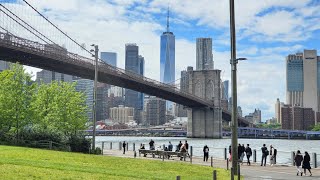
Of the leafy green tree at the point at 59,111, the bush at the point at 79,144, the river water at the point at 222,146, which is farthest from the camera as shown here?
the river water at the point at 222,146

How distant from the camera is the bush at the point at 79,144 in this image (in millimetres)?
38438

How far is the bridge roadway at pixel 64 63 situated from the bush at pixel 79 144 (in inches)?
880

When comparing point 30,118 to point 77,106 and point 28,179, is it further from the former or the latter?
point 28,179

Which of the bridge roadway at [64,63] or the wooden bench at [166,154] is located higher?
the bridge roadway at [64,63]

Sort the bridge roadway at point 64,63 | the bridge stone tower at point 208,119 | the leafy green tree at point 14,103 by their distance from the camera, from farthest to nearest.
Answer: the bridge stone tower at point 208,119
the bridge roadway at point 64,63
the leafy green tree at point 14,103

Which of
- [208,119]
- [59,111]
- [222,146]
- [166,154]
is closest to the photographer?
[166,154]

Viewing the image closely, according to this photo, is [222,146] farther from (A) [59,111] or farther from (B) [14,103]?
(B) [14,103]

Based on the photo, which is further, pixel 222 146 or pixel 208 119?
pixel 208 119

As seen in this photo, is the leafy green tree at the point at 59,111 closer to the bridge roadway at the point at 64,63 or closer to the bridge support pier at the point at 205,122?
the bridge roadway at the point at 64,63

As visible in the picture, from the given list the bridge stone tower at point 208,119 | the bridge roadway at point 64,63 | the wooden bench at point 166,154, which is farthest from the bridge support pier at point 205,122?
the wooden bench at point 166,154

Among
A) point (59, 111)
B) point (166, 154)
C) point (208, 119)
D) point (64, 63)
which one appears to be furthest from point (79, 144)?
point (208, 119)

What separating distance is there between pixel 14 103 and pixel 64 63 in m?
31.8

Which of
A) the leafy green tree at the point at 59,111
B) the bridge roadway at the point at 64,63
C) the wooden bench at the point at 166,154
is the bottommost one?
the wooden bench at the point at 166,154

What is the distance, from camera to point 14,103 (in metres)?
39.5
